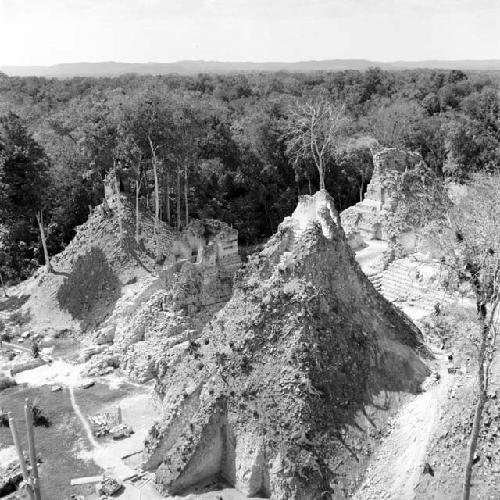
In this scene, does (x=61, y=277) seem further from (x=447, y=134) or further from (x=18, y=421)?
(x=447, y=134)

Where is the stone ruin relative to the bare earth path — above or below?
above

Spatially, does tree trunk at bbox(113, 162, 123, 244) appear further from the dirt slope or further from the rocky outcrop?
the rocky outcrop

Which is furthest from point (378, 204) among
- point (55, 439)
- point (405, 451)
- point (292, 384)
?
point (55, 439)

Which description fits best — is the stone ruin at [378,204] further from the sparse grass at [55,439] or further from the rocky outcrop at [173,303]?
the sparse grass at [55,439]

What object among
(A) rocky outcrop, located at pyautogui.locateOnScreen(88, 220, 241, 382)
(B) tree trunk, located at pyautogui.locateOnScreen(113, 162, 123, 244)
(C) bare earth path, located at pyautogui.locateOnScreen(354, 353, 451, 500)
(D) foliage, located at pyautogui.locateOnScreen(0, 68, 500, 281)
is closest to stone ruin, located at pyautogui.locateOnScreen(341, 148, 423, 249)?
(D) foliage, located at pyautogui.locateOnScreen(0, 68, 500, 281)

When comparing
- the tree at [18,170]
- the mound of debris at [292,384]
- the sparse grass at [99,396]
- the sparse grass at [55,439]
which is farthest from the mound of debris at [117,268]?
the mound of debris at [292,384]

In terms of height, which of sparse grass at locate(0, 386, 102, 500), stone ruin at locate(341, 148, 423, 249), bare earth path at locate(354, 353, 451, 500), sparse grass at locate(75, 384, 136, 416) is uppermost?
stone ruin at locate(341, 148, 423, 249)
